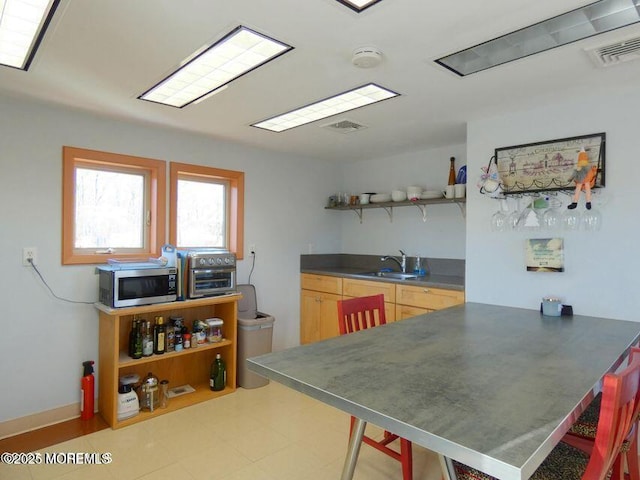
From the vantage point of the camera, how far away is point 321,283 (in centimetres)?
402

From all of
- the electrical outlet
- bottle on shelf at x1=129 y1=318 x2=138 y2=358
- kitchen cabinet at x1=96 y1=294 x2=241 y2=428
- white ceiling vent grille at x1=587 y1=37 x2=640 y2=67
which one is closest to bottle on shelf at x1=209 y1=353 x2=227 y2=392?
kitchen cabinet at x1=96 y1=294 x2=241 y2=428

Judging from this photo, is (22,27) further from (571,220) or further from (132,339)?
(571,220)

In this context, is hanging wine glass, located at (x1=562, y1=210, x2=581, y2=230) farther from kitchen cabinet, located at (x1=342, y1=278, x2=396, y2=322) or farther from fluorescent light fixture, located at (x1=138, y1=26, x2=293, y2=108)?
fluorescent light fixture, located at (x1=138, y1=26, x2=293, y2=108)

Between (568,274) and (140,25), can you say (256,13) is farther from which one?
(568,274)

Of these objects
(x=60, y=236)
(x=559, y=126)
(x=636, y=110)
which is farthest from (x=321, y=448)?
(x=636, y=110)

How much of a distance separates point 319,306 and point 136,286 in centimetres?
190

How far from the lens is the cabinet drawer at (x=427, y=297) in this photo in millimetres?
2959

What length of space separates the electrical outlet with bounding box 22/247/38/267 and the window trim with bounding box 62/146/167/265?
0.16 metres

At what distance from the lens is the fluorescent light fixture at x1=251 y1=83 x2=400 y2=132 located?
231cm

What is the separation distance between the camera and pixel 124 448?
2.35m

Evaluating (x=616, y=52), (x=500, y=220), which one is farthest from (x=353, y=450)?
(x=616, y=52)

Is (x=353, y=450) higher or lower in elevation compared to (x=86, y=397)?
higher

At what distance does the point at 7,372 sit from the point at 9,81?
1.85 metres

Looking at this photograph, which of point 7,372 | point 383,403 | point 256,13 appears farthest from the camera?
point 7,372
